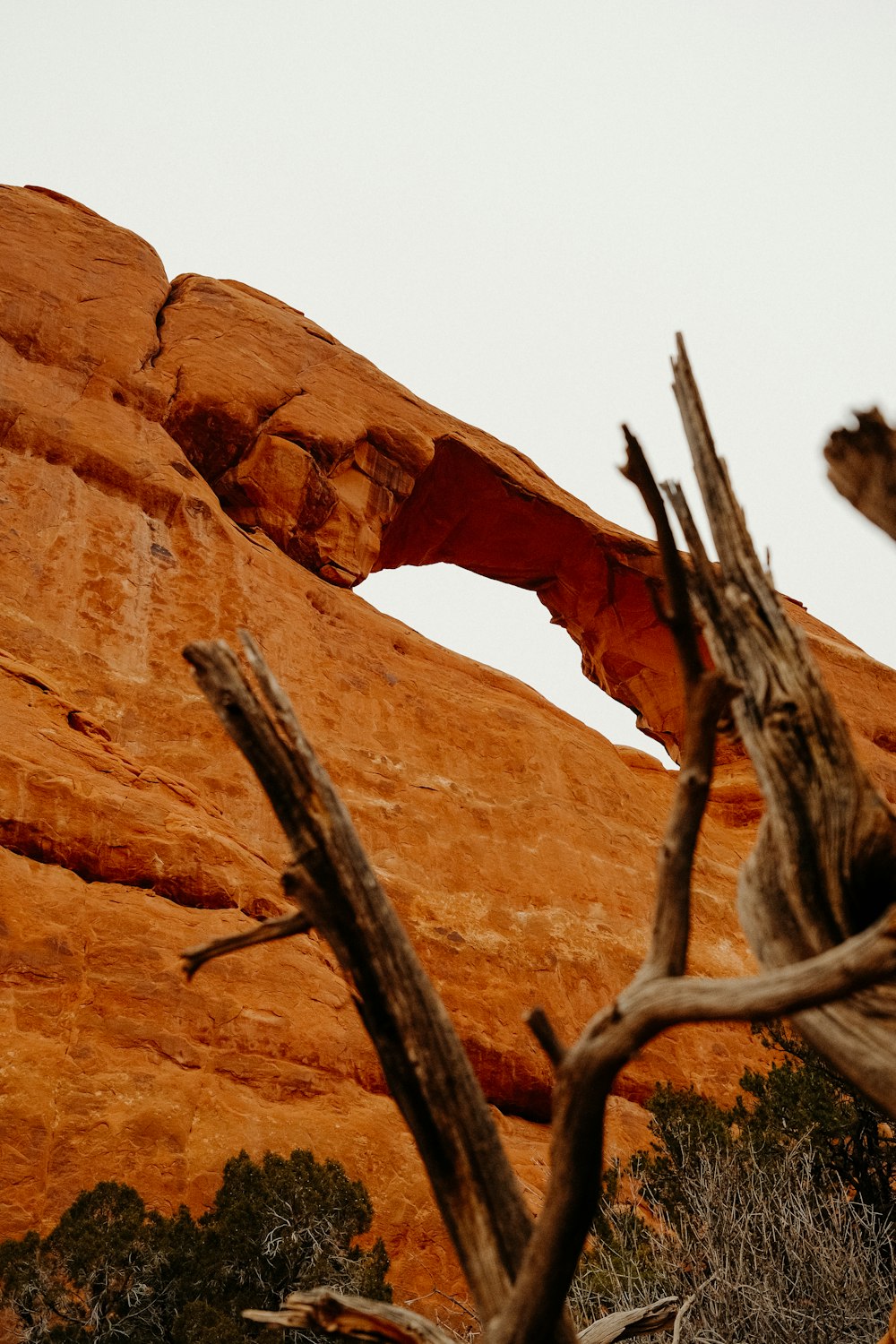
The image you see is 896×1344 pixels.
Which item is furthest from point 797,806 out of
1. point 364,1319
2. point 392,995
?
point 364,1319

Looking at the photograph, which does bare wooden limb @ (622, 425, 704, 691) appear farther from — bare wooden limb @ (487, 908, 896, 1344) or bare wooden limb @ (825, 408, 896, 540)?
bare wooden limb @ (825, 408, 896, 540)

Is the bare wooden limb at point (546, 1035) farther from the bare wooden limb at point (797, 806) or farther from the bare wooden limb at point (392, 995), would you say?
the bare wooden limb at point (797, 806)

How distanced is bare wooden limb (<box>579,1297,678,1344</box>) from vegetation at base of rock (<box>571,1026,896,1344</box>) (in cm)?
335

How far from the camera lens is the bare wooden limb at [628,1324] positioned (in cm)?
427

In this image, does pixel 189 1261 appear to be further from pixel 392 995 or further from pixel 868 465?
pixel 868 465

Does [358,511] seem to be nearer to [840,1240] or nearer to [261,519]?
[261,519]

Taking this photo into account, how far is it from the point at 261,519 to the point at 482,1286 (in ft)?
64.7

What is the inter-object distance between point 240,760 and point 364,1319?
43.6 ft

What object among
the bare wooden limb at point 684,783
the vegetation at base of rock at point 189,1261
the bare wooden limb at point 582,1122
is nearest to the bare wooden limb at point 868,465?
the bare wooden limb at point 684,783

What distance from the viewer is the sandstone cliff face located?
11109 millimetres

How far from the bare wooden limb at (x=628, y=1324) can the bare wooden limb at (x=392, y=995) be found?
3.65 ft

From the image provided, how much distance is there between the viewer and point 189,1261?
8.51 m

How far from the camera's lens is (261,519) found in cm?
2203

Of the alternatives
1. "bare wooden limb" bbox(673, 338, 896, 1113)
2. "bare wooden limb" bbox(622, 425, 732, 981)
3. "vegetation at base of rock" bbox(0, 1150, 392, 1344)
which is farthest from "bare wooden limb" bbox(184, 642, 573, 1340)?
"vegetation at base of rock" bbox(0, 1150, 392, 1344)
